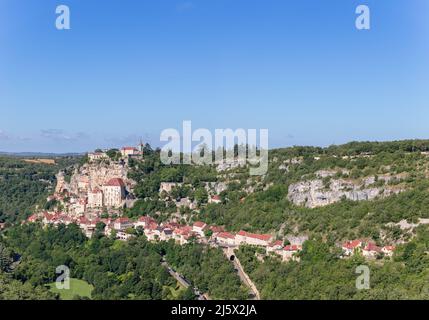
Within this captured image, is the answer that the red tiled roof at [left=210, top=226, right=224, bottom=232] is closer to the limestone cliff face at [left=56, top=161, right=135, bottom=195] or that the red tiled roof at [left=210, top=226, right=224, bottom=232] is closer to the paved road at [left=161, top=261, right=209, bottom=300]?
the paved road at [left=161, top=261, right=209, bottom=300]

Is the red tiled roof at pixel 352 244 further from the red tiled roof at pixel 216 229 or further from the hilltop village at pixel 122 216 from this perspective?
the red tiled roof at pixel 216 229

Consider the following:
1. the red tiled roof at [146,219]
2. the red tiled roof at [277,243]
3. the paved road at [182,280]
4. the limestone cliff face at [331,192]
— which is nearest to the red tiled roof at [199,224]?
the red tiled roof at [146,219]

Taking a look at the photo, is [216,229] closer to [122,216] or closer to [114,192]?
[122,216]

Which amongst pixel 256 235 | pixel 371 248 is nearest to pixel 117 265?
pixel 256 235
